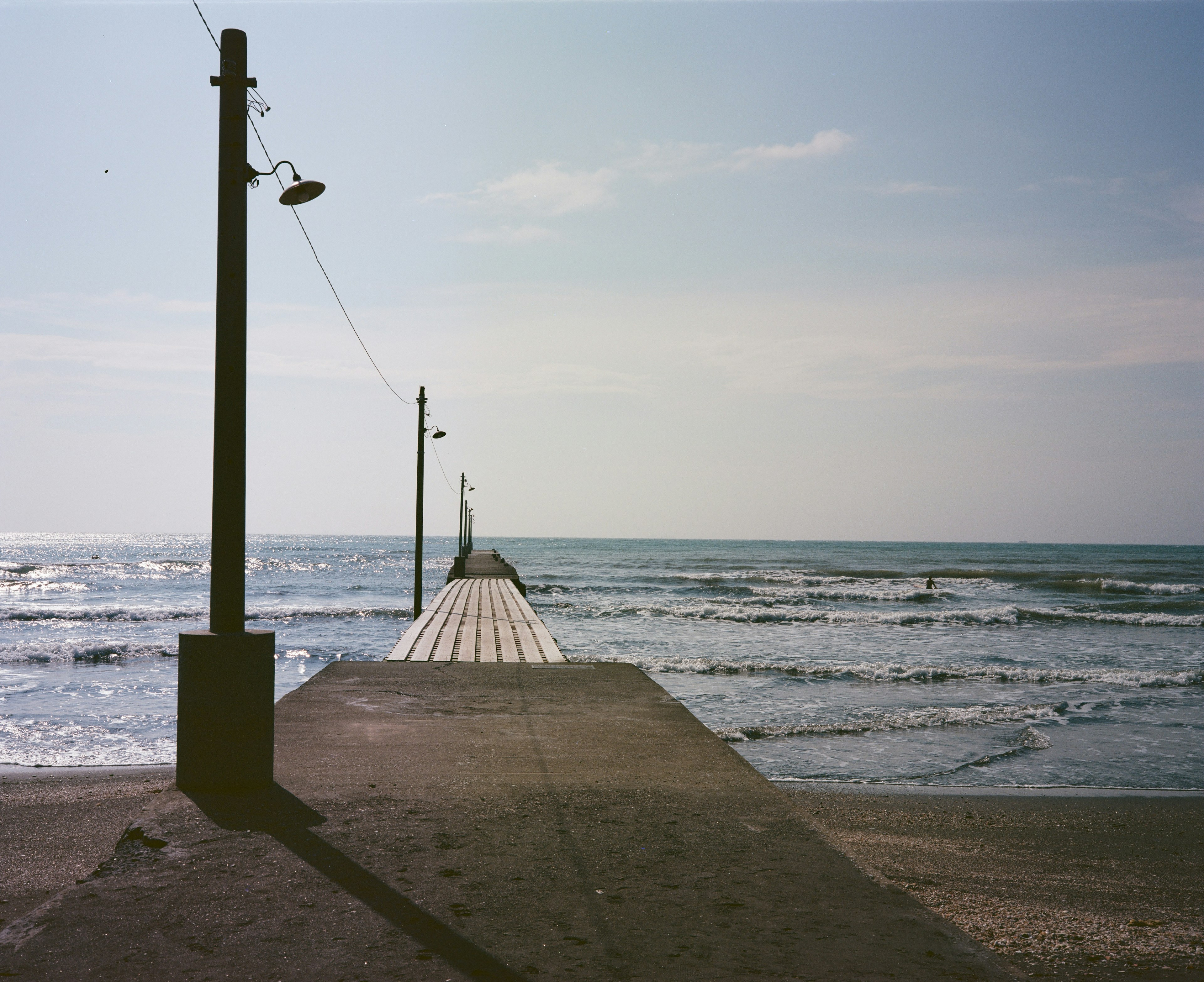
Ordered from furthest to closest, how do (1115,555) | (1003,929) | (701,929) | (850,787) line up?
1. (1115,555)
2. (850,787)
3. (1003,929)
4. (701,929)

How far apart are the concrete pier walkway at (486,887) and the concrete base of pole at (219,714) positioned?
16 centimetres

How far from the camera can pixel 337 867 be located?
4086mm

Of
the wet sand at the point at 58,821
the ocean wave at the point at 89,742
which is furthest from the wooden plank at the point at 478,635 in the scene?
the wet sand at the point at 58,821

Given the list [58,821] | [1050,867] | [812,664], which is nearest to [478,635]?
[58,821]

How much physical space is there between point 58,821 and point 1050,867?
7519 mm

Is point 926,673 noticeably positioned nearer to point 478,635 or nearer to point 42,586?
point 478,635

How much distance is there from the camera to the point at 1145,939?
461 centimetres

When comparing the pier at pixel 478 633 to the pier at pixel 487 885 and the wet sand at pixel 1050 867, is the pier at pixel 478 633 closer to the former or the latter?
the wet sand at pixel 1050 867

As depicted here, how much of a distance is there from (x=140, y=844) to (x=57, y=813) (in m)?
3.80

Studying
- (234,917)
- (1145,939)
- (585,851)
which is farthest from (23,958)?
(1145,939)

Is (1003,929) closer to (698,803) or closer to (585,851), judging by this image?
(698,803)

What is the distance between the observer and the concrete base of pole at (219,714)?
5344 millimetres

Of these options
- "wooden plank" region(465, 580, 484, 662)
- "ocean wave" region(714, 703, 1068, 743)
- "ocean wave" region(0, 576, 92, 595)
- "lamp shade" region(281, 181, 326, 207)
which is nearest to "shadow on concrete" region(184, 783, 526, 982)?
"lamp shade" region(281, 181, 326, 207)

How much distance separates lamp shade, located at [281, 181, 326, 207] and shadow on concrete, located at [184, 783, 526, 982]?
3.80 meters
